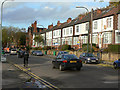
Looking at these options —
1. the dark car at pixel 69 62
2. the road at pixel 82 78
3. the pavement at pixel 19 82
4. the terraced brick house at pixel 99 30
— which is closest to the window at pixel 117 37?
the terraced brick house at pixel 99 30

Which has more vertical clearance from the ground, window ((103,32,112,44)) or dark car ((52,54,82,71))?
window ((103,32,112,44))

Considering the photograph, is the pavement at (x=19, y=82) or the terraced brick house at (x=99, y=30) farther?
the terraced brick house at (x=99, y=30)

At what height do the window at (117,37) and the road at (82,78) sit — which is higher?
the window at (117,37)

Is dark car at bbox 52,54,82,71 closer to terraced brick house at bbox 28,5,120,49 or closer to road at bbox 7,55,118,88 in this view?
road at bbox 7,55,118,88

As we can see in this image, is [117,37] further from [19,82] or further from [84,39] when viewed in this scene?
[19,82]

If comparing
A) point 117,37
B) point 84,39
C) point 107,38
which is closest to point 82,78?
point 117,37

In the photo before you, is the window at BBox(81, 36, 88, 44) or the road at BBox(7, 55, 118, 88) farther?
the window at BBox(81, 36, 88, 44)

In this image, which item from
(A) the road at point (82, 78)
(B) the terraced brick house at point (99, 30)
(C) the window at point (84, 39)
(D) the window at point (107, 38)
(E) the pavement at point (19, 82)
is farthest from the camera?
(C) the window at point (84, 39)

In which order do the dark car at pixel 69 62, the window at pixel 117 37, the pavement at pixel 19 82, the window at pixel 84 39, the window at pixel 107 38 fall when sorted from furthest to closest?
the window at pixel 84 39, the window at pixel 107 38, the window at pixel 117 37, the dark car at pixel 69 62, the pavement at pixel 19 82

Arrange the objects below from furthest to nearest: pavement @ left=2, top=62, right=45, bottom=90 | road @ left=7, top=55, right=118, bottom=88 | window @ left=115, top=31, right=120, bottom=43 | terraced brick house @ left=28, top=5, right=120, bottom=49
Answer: terraced brick house @ left=28, top=5, right=120, bottom=49 → window @ left=115, top=31, right=120, bottom=43 → road @ left=7, top=55, right=118, bottom=88 → pavement @ left=2, top=62, right=45, bottom=90

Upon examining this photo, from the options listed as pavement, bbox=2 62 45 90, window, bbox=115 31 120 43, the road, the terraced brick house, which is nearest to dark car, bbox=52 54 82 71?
the road

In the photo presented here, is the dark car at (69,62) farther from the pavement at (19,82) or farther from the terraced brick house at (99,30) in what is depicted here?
the terraced brick house at (99,30)

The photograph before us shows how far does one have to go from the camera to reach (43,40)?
76.0m

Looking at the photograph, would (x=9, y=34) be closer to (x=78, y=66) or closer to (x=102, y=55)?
(x=102, y=55)
